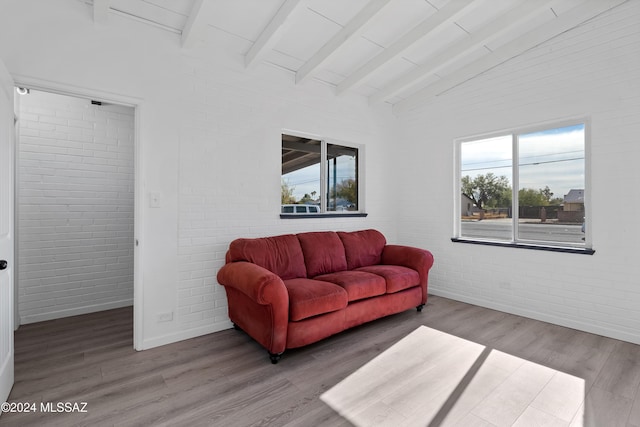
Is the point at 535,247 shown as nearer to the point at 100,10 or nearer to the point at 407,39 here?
the point at 407,39

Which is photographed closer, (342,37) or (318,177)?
(342,37)

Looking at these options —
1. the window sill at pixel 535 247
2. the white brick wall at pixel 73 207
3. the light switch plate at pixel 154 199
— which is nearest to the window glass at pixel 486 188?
the window sill at pixel 535 247

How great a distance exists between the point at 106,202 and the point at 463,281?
4732 mm

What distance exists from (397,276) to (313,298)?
1.20 m

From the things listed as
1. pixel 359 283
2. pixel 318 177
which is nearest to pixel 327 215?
pixel 318 177

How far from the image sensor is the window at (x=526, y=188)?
3461 mm

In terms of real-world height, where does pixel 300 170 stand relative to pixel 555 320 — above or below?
above

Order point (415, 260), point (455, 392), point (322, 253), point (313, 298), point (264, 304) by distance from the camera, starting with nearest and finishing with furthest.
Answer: point (455, 392) → point (264, 304) → point (313, 298) → point (322, 253) → point (415, 260)

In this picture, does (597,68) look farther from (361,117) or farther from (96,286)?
(96,286)

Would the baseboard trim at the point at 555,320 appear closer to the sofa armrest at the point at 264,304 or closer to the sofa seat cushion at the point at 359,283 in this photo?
the sofa seat cushion at the point at 359,283

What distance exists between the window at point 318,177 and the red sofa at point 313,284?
54 centimetres

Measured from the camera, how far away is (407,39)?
3346 millimetres

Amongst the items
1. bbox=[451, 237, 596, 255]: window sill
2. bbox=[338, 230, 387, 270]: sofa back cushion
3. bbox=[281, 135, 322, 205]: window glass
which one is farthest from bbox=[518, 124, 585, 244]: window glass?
bbox=[281, 135, 322, 205]: window glass

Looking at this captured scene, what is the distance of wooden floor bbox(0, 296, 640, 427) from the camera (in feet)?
6.23
